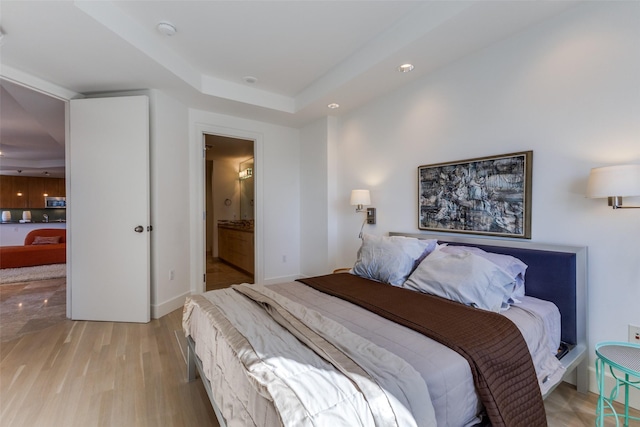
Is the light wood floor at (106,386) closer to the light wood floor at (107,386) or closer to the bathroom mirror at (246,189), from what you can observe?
the light wood floor at (107,386)

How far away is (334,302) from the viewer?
1.83 m

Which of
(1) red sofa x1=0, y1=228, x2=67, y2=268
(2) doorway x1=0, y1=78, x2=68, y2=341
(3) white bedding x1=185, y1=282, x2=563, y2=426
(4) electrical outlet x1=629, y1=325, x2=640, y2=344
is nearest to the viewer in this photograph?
(3) white bedding x1=185, y1=282, x2=563, y2=426

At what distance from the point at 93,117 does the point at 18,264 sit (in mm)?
4572

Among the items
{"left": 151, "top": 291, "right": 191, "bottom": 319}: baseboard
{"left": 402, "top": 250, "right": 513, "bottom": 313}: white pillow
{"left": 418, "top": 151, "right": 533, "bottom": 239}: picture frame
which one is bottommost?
{"left": 151, "top": 291, "right": 191, "bottom": 319}: baseboard

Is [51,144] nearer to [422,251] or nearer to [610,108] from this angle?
[422,251]

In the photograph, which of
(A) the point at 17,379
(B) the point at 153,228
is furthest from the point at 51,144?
(A) the point at 17,379

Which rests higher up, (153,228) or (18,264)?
(153,228)

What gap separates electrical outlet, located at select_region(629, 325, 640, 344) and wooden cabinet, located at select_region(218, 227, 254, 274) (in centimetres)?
438

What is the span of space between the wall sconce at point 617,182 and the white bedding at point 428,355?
763mm

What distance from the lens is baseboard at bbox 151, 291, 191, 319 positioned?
10.2 feet

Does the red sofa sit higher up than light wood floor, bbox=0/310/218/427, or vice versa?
the red sofa

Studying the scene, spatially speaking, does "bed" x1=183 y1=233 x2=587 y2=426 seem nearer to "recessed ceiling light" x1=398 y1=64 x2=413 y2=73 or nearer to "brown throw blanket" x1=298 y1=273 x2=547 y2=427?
"brown throw blanket" x1=298 y1=273 x2=547 y2=427

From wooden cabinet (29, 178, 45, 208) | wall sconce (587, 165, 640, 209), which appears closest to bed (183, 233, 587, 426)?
wall sconce (587, 165, 640, 209)

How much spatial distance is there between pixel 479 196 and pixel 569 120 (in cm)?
76
